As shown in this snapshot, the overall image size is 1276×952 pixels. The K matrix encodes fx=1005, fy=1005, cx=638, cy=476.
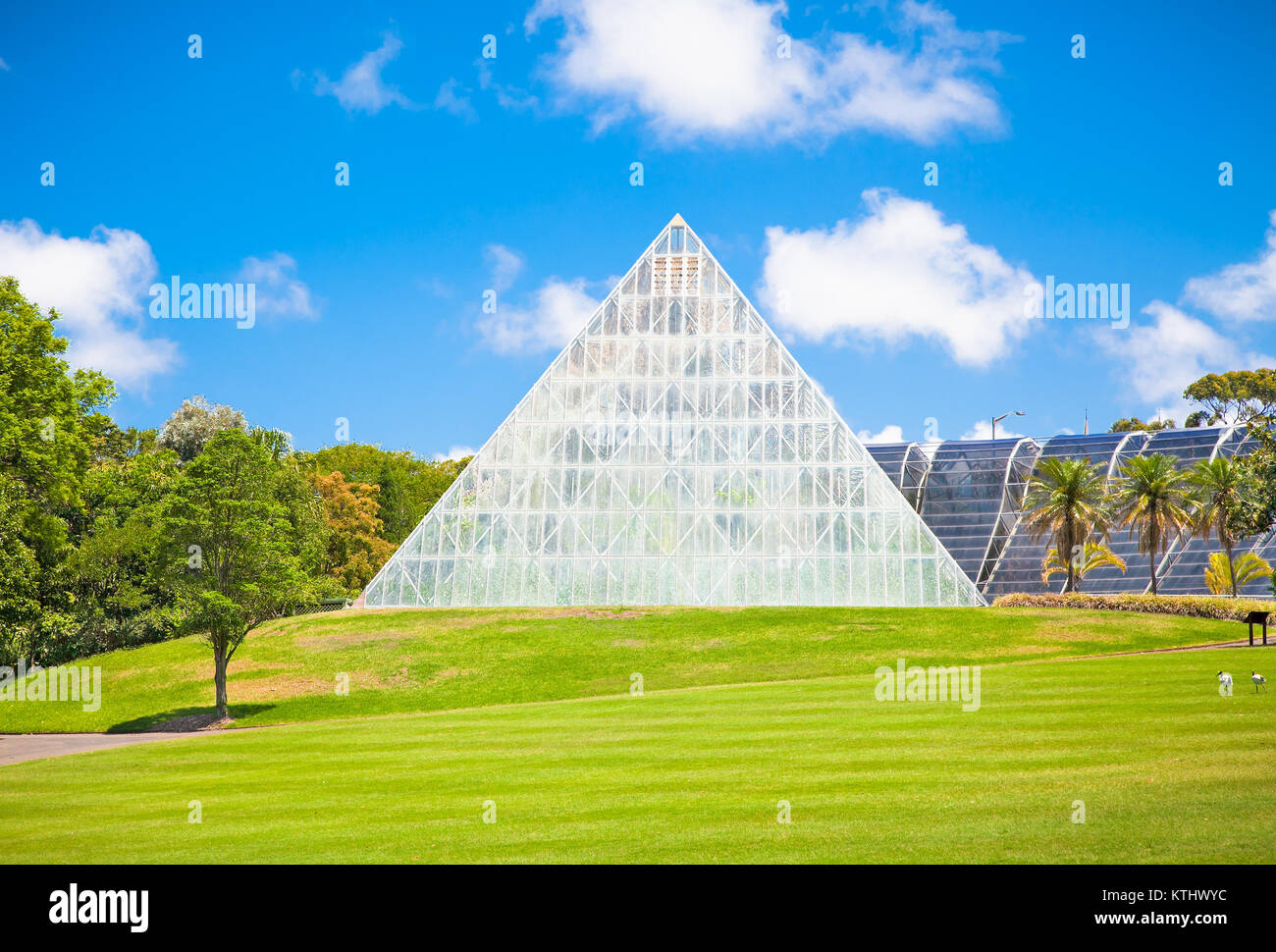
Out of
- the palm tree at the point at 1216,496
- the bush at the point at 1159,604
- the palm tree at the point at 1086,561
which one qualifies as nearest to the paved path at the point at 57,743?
the bush at the point at 1159,604

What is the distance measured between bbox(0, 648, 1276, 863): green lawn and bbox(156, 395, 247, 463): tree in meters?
48.6

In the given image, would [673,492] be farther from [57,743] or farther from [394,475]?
[394,475]

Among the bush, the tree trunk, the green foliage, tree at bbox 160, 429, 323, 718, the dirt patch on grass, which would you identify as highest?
the green foliage

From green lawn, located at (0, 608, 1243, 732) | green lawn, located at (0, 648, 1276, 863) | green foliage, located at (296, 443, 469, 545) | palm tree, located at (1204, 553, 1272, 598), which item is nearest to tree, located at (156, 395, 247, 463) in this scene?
green foliage, located at (296, 443, 469, 545)

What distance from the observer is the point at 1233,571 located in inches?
2149

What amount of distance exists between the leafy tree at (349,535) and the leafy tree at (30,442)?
36.0 metres

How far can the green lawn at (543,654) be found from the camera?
1496 inches

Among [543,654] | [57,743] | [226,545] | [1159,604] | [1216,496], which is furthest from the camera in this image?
[1216,496]

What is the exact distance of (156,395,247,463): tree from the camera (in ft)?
238

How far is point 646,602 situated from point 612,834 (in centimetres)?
3726

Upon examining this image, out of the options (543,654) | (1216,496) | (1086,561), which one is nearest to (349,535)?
(543,654)

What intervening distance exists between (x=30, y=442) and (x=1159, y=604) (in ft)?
154

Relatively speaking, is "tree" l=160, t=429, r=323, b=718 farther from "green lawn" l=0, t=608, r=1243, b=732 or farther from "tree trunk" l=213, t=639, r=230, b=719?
"green lawn" l=0, t=608, r=1243, b=732
